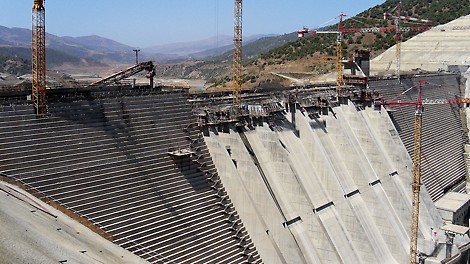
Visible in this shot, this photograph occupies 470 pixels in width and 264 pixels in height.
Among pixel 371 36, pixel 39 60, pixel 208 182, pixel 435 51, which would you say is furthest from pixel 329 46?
pixel 39 60

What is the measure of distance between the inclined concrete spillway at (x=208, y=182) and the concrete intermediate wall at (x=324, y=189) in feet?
0.25

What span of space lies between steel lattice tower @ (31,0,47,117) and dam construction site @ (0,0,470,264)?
2.2 inches

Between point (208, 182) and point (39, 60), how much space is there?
35.2 ft

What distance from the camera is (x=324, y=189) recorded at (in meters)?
33.3

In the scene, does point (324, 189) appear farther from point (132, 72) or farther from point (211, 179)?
point (132, 72)

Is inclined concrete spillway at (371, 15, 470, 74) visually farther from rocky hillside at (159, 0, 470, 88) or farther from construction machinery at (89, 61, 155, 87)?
construction machinery at (89, 61, 155, 87)

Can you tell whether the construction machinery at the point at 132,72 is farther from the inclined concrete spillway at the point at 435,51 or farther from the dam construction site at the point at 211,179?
the inclined concrete spillway at the point at 435,51

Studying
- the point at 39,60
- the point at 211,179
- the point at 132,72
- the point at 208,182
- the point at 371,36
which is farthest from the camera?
the point at 371,36

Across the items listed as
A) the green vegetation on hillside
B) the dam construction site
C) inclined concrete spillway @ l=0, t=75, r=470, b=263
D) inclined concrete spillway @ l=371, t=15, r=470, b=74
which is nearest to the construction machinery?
the dam construction site

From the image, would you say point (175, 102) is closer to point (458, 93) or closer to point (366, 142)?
point (366, 142)

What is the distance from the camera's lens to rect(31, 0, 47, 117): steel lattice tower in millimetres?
24328

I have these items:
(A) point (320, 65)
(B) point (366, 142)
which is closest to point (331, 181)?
(B) point (366, 142)

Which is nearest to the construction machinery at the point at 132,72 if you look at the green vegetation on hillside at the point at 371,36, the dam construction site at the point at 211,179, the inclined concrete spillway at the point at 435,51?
the dam construction site at the point at 211,179

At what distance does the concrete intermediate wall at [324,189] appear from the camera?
28.9 metres
